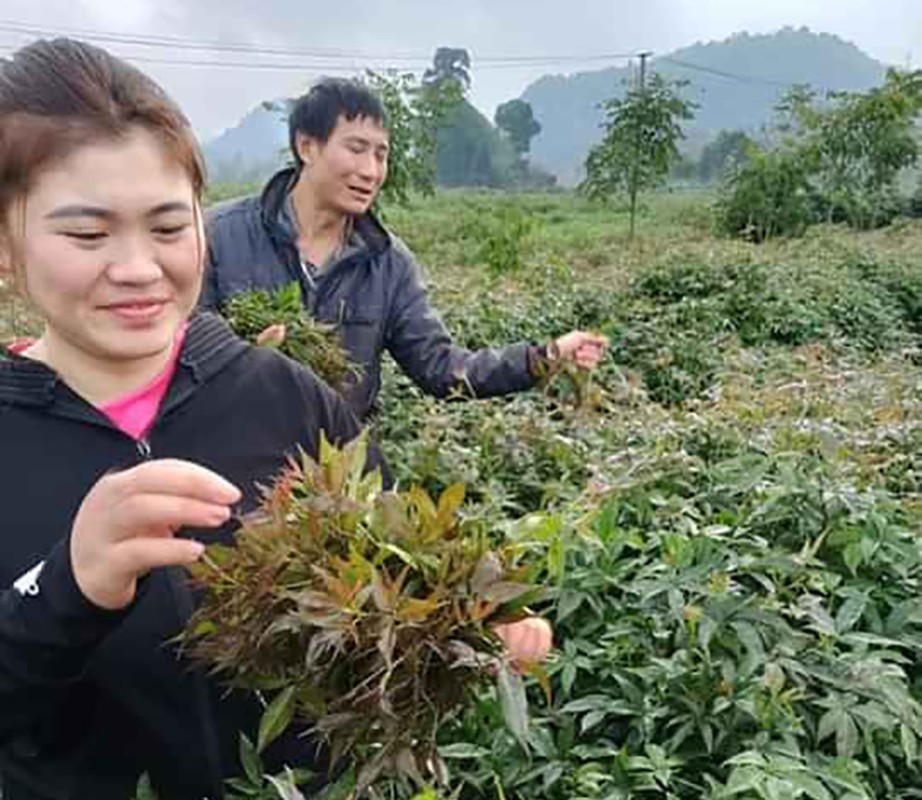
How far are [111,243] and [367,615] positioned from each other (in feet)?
1.62

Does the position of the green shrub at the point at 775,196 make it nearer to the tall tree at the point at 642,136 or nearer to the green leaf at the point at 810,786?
the tall tree at the point at 642,136

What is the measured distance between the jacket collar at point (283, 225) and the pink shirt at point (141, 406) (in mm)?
1377

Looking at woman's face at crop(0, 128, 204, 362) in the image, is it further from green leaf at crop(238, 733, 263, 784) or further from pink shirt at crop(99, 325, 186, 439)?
green leaf at crop(238, 733, 263, 784)

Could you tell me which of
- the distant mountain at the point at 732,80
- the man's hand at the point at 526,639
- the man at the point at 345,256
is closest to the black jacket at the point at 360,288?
the man at the point at 345,256

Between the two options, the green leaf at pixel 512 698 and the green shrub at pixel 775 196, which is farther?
the green shrub at pixel 775 196

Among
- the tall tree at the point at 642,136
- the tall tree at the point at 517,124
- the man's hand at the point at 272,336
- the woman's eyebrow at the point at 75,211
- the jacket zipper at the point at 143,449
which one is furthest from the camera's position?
the tall tree at the point at 517,124

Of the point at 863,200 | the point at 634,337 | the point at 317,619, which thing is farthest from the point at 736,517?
the point at 863,200

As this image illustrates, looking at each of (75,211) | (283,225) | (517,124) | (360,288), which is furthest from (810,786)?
(517,124)

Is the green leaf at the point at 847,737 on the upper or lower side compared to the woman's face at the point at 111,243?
lower

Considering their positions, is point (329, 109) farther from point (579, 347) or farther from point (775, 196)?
point (775, 196)

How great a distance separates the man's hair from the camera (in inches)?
104

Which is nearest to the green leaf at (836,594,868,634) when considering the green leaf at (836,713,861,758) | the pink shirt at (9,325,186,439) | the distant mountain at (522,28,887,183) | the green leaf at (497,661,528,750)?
the green leaf at (836,713,861,758)

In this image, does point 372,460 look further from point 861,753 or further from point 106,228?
point 861,753

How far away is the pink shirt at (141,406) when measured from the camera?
1176 mm
